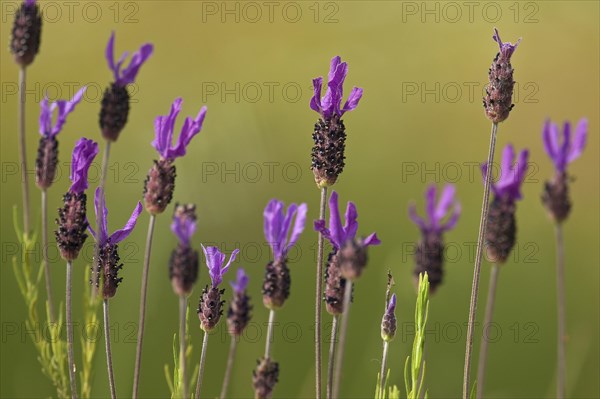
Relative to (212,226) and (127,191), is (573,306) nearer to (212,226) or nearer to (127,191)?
(212,226)

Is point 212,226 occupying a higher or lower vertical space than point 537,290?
higher

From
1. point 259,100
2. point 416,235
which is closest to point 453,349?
point 416,235

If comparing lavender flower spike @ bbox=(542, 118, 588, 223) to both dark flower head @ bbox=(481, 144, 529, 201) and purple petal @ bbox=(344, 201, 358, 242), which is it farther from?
purple petal @ bbox=(344, 201, 358, 242)

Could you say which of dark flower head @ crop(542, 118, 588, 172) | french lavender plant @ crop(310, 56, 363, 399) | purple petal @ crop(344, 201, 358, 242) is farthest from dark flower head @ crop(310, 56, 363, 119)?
dark flower head @ crop(542, 118, 588, 172)

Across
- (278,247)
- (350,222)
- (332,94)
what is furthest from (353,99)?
(278,247)

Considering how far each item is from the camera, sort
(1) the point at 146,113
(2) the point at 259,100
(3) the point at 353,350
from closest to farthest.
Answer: (3) the point at 353,350 → (1) the point at 146,113 → (2) the point at 259,100

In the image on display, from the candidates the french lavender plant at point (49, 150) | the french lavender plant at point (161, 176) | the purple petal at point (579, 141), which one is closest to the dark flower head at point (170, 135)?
the french lavender plant at point (161, 176)

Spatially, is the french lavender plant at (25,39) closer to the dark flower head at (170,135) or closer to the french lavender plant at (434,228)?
the dark flower head at (170,135)
